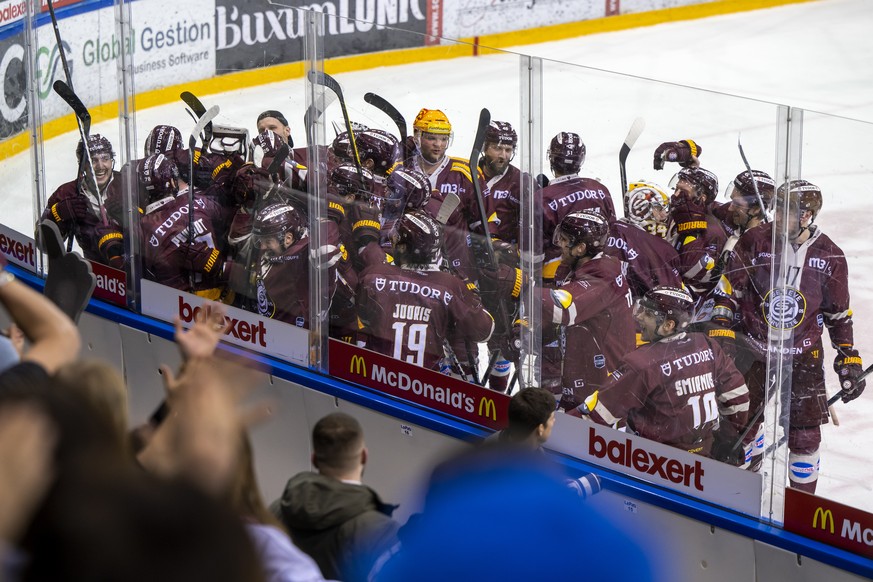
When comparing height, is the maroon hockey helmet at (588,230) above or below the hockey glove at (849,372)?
above

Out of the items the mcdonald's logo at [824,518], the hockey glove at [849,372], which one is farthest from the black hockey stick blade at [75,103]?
the mcdonald's logo at [824,518]

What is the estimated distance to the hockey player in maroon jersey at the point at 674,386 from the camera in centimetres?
431

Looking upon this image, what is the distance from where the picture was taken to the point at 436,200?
4.93 meters

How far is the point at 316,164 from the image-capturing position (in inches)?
203

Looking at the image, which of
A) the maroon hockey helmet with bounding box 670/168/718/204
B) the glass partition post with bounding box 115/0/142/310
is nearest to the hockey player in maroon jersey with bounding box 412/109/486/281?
the maroon hockey helmet with bounding box 670/168/718/204

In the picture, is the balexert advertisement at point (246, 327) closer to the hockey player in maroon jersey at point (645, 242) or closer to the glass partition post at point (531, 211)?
the glass partition post at point (531, 211)

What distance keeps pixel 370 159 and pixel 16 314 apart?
2.58m

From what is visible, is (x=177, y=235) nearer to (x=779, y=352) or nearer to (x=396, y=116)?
(x=396, y=116)

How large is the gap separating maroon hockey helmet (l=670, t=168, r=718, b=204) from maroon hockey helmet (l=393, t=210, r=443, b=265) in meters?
0.88

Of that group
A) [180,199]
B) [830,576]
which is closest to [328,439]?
[830,576]

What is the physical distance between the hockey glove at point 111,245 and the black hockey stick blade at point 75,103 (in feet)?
1.51

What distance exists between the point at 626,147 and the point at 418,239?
32.2 inches

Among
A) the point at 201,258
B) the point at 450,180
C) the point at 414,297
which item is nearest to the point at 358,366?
the point at 414,297

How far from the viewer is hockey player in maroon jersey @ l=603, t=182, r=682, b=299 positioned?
177 inches
